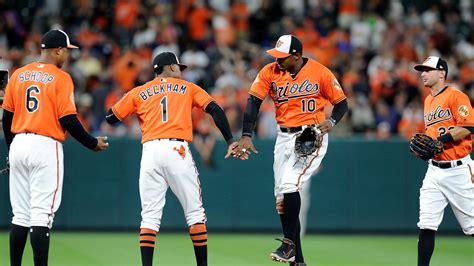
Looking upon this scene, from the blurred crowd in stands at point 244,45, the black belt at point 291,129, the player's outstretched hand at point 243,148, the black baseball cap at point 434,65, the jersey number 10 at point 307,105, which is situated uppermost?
the blurred crowd in stands at point 244,45

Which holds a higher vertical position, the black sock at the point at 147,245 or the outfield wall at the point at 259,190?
the outfield wall at the point at 259,190

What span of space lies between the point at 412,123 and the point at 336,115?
21.7 feet

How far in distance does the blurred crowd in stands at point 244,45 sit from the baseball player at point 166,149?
602cm

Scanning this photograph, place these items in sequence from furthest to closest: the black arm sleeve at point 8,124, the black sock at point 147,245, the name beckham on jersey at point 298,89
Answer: the name beckham on jersey at point 298,89 → the black sock at point 147,245 → the black arm sleeve at point 8,124

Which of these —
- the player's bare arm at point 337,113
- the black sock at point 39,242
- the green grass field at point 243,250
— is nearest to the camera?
the black sock at point 39,242

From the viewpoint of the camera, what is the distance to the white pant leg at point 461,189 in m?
9.57

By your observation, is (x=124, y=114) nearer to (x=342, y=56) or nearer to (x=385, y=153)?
(x=385, y=153)

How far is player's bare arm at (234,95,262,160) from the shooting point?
31.7 feet

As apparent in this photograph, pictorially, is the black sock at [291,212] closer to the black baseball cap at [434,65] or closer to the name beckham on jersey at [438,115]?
the name beckham on jersey at [438,115]

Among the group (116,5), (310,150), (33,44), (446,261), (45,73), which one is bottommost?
(446,261)

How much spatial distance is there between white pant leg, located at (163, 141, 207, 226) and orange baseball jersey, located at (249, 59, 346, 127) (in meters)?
1.12

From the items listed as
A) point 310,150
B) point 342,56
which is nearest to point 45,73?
point 310,150

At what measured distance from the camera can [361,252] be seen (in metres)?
13.1

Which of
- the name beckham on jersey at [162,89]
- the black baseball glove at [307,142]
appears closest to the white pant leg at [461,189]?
the black baseball glove at [307,142]
